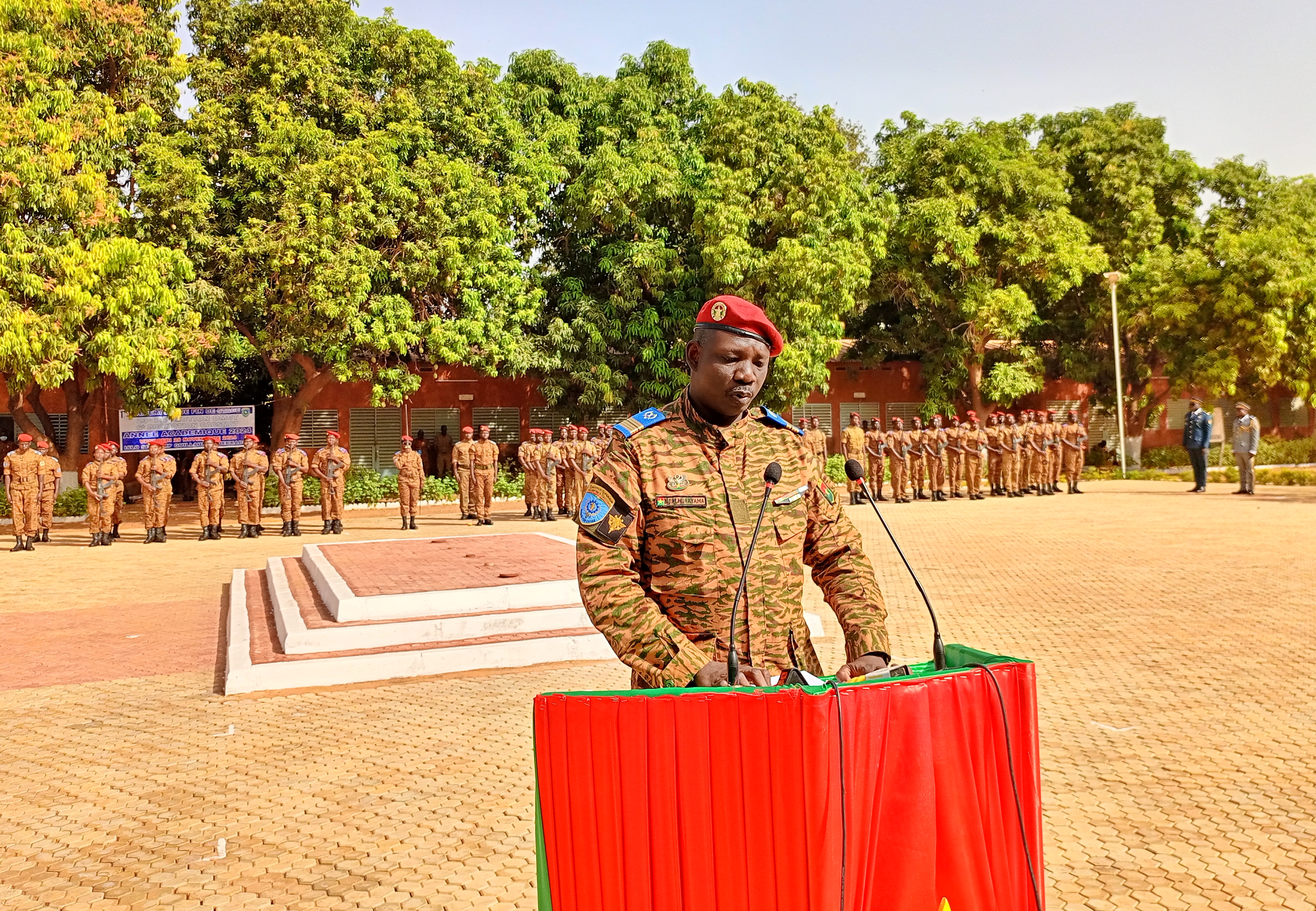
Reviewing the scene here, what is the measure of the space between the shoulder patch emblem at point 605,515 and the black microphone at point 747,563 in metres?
0.31

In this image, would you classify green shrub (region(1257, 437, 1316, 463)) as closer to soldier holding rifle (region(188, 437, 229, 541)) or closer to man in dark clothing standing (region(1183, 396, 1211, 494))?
man in dark clothing standing (region(1183, 396, 1211, 494))

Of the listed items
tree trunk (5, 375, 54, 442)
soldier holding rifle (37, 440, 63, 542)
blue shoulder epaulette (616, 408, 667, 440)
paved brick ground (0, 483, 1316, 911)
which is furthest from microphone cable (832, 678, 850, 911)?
tree trunk (5, 375, 54, 442)

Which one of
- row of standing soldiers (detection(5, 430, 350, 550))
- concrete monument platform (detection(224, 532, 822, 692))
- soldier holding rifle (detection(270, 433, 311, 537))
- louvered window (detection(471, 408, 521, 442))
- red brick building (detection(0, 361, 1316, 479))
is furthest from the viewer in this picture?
louvered window (detection(471, 408, 521, 442))

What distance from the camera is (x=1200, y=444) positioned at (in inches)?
877

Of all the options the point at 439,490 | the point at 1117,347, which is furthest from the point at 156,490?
the point at 1117,347

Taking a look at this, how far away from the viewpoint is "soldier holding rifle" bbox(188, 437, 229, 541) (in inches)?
687

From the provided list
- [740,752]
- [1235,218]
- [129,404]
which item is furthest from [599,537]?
[1235,218]

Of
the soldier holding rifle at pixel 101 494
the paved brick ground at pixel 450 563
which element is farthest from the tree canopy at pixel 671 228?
the paved brick ground at pixel 450 563

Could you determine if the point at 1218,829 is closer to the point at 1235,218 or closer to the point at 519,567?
the point at 519,567

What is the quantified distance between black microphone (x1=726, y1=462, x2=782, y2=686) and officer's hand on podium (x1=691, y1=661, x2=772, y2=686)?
17mm

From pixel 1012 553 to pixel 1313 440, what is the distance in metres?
26.7

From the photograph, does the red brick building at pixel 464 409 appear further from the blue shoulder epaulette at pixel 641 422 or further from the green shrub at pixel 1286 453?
the blue shoulder epaulette at pixel 641 422

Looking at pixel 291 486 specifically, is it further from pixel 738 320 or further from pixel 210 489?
pixel 738 320

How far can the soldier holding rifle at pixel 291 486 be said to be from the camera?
17.9 metres
